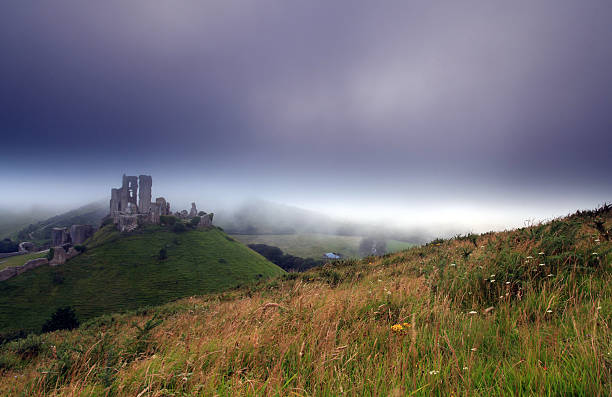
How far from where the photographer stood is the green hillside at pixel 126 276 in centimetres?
5506

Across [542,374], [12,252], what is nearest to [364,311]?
[542,374]

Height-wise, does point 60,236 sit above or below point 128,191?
below

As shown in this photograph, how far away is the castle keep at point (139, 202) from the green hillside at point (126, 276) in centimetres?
879

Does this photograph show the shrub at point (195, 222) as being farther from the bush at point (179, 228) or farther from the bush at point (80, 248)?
the bush at point (80, 248)

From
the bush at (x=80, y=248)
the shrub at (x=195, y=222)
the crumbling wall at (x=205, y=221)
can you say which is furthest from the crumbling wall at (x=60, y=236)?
the crumbling wall at (x=205, y=221)

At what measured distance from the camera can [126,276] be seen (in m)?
67.2

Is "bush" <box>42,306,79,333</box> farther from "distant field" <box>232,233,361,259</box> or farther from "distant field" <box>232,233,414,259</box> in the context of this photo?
"distant field" <box>232,233,414,259</box>

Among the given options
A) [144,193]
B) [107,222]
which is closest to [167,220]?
[144,193]

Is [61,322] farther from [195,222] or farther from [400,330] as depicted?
[195,222]

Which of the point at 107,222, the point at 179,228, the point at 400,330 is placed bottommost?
the point at 179,228

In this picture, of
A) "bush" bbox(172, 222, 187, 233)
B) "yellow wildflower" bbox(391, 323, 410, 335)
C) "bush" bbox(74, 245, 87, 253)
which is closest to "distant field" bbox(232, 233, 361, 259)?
"bush" bbox(172, 222, 187, 233)

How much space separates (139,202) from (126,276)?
4633 cm

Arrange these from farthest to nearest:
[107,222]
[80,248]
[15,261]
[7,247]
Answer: [7,247] < [107,222] < [15,261] < [80,248]

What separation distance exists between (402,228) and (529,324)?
18284cm
